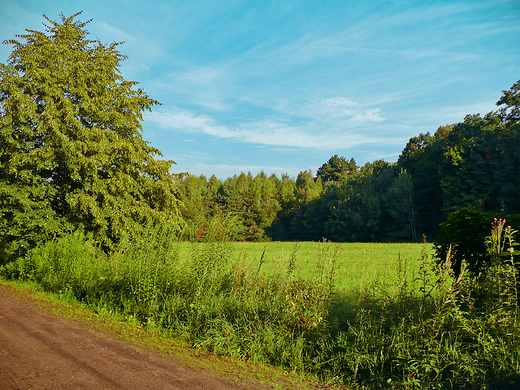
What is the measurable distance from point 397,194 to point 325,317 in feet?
160

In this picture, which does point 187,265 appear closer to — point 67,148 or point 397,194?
point 67,148

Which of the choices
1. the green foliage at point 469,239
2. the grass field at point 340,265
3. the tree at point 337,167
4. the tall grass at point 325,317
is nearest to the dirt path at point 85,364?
the tall grass at point 325,317

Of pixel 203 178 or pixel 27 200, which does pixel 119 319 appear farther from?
pixel 203 178

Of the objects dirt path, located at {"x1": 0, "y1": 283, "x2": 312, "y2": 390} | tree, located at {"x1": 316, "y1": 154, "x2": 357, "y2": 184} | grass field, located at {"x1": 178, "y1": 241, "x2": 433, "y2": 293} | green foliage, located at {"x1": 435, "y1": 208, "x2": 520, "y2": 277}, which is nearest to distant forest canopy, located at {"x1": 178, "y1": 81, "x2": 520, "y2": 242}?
grass field, located at {"x1": 178, "y1": 241, "x2": 433, "y2": 293}

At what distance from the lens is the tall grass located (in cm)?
414

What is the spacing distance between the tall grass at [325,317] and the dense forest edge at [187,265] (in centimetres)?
3

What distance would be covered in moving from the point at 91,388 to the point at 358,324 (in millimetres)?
Answer: 3991

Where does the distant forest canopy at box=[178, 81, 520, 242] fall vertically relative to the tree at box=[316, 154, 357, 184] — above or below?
below

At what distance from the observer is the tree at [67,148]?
39.0 ft

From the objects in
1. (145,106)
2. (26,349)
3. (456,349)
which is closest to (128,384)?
(26,349)

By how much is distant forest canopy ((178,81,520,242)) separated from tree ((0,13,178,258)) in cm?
531

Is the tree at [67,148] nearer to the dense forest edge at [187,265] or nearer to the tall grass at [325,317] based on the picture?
the dense forest edge at [187,265]

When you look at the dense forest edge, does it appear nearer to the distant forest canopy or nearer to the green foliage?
the green foliage

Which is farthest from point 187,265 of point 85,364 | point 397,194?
point 397,194
